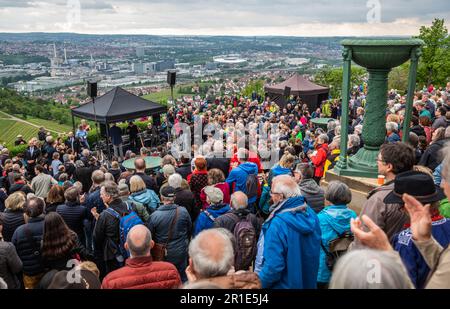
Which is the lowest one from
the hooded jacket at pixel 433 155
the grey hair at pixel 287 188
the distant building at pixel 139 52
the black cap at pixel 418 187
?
the hooded jacket at pixel 433 155

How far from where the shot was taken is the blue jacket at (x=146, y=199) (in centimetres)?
462

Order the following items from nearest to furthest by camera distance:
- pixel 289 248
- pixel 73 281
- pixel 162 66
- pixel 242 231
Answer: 1. pixel 73 281
2. pixel 289 248
3. pixel 242 231
4. pixel 162 66

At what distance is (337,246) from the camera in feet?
10.9

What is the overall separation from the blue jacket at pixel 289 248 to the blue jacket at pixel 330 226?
1.40 feet

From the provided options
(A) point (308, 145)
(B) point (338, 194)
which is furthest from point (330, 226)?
(A) point (308, 145)

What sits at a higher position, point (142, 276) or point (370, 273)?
point (370, 273)

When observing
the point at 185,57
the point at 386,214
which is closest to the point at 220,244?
the point at 386,214

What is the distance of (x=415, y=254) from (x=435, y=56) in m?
32.2

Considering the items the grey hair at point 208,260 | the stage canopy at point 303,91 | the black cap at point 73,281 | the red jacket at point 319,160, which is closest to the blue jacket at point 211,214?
the black cap at point 73,281

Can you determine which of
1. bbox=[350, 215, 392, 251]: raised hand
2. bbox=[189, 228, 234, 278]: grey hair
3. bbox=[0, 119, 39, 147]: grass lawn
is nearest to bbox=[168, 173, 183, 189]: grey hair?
bbox=[189, 228, 234, 278]: grey hair

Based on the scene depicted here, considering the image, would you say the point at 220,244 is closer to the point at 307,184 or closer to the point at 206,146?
the point at 307,184

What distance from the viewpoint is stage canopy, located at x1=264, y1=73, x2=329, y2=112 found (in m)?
18.3

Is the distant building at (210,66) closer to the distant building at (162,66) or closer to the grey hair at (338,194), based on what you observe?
the distant building at (162,66)

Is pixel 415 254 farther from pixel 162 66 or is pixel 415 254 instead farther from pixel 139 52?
pixel 139 52
